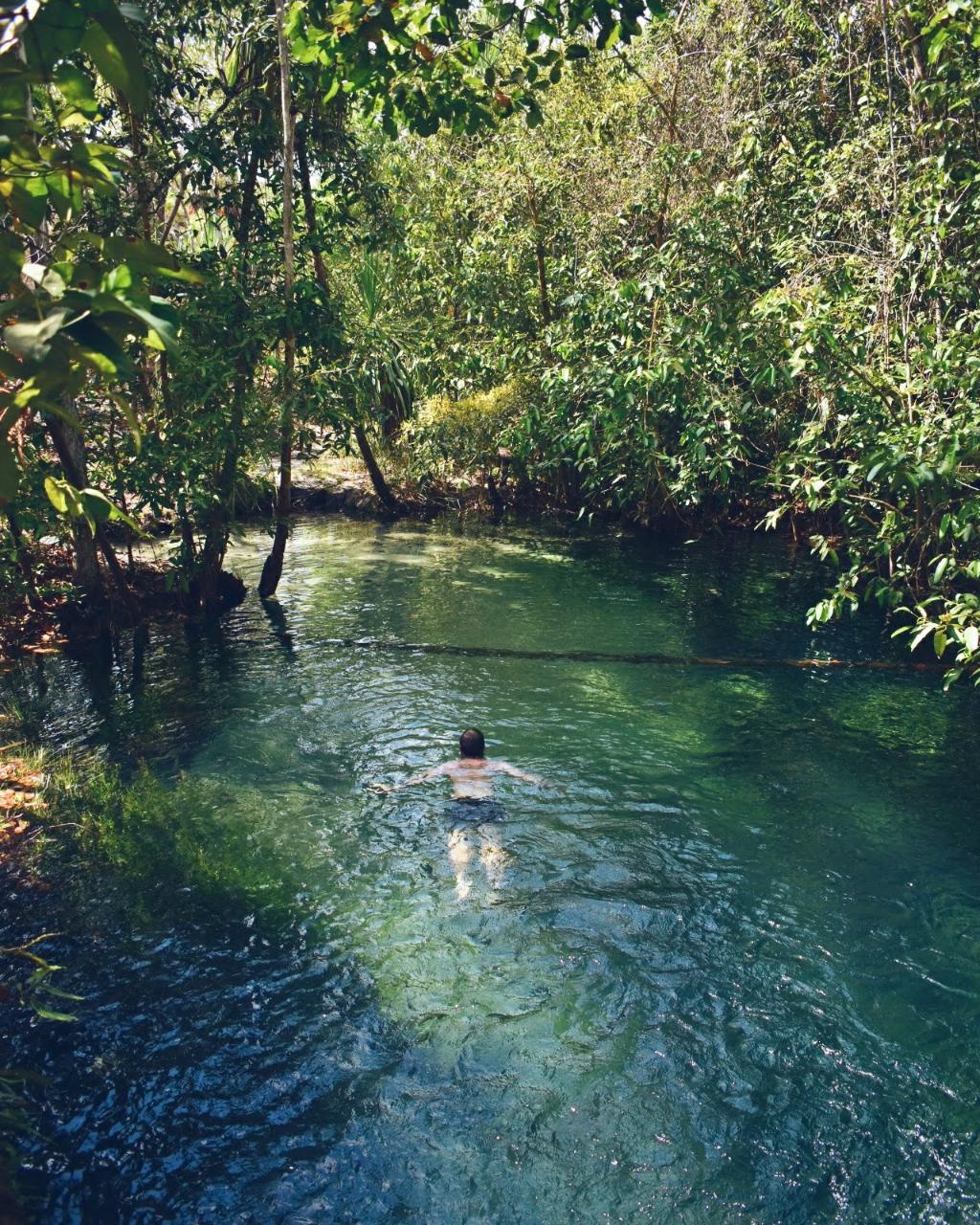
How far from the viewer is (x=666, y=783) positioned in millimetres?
8180

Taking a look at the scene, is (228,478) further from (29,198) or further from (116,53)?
(116,53)

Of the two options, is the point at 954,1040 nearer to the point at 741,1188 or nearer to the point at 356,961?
the point at 741,1188

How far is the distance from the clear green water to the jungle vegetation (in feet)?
5.85

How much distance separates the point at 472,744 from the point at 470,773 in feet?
0.84

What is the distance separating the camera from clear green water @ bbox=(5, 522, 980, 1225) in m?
4.16

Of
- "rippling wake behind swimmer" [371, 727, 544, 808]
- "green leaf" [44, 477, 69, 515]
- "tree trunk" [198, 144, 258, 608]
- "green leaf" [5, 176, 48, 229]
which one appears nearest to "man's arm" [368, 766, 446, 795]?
"rippling wake behind swimmer" [371, 727, 544, 808]

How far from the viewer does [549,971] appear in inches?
218

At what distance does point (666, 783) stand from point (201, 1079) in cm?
467

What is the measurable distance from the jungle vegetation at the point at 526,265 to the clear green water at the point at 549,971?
178 centimetres

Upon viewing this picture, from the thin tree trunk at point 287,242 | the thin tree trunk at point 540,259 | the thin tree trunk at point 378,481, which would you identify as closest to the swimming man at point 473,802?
the thin tree trunk at point 287,242

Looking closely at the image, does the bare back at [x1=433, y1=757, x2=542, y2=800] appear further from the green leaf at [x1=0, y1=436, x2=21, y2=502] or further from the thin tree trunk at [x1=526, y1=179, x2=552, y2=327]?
the thin tree trunk at [x1=526, y1=179, x2=552, y2=327]

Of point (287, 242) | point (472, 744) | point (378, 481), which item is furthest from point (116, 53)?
point (378, 481)

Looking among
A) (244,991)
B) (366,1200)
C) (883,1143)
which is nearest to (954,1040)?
(883,1143)

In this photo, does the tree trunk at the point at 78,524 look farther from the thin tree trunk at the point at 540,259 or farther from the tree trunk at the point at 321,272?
the thin tree trunk at the point at 540,259
